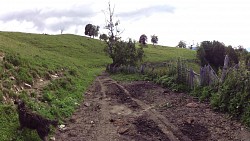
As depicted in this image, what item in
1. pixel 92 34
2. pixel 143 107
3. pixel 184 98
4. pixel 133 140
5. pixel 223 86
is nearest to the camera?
pixel 133 140

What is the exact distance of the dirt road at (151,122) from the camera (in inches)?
370

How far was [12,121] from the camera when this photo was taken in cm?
931

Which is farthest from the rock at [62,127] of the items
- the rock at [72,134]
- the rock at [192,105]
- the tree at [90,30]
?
the tree at [90,30]

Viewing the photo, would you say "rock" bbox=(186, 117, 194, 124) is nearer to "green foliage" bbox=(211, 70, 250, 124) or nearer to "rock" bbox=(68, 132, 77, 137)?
"green foliage" bbox=(211, 70, 250, 124)

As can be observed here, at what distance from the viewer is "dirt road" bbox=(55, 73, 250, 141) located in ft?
30.8

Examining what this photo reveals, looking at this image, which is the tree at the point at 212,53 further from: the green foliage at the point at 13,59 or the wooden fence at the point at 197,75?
the green foliage at the point at 13,59

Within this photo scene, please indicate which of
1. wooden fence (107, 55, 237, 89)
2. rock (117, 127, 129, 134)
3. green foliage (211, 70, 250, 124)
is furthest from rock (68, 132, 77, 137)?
wooden fence (107, 55, 237, 89)

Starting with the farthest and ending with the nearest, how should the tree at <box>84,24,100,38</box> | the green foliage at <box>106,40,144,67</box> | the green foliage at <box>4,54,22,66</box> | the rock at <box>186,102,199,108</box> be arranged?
the tree at <box>84,24,100,38</box>, the green foliage at <box>106,40,144,67</box>, the green foliage at <box>4,54,22,66</box>, the rock at <box>186,102,199,108</box>

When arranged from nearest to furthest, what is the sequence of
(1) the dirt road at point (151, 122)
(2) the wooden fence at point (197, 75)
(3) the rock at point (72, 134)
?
(1) the dirt road at point (151, 122) → (3) the rock at point (72, 134) → (2) the wooden fence at point (197, 75)

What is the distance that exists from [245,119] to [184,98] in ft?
15.9

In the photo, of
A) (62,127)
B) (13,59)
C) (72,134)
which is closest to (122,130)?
(72,134)

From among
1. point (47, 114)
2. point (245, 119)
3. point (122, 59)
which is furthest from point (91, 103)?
point (122, 59)

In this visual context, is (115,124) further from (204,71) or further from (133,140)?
(204,71)

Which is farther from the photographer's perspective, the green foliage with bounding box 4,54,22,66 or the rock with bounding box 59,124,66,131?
the green foliage with bounding box 4,54,22,66
